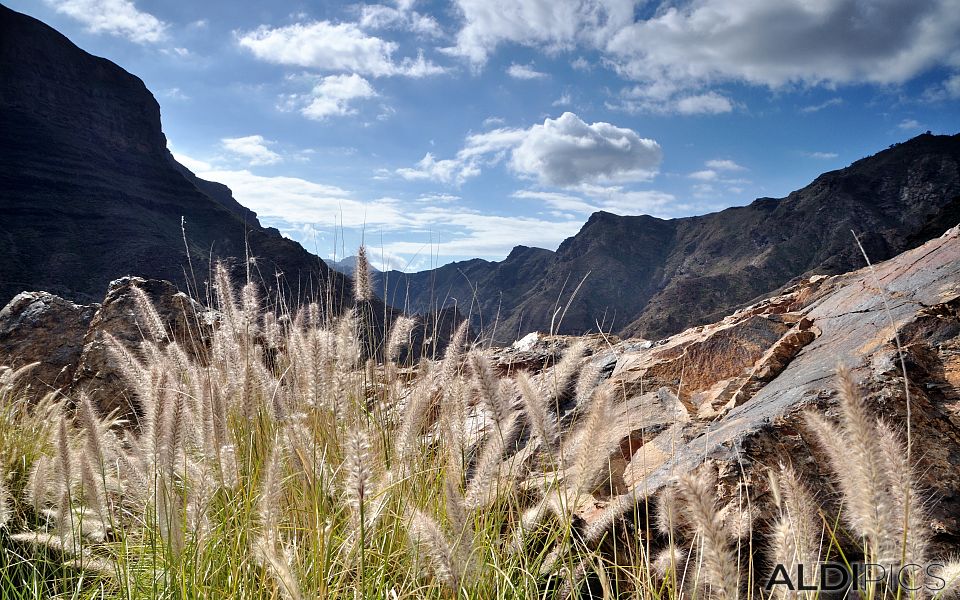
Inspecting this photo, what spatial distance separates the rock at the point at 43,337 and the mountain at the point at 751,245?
40186mm

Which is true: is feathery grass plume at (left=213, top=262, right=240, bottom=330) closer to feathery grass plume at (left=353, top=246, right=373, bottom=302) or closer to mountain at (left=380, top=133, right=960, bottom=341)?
feathery grass plume at (left=353, top=246, right=373, bottom=302)

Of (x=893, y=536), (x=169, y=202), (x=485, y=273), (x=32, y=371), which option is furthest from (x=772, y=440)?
(x=485, y=273)

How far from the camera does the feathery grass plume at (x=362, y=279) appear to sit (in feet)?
11.4

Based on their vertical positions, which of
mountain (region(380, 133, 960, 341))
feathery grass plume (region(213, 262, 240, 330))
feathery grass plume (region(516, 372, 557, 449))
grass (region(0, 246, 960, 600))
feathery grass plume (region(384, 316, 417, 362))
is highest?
mountain (region(380, 133, 960, 341))

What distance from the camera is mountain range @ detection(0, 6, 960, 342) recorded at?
2453 inches

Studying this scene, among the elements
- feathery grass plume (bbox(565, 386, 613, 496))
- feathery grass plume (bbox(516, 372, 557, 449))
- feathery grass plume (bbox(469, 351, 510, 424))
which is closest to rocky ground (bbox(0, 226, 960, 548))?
feathery grass plume (bbox(565, 386, 613, 496))

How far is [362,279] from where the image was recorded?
355 cm

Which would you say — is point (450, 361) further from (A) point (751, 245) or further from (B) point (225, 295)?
(A) point (751, 245)

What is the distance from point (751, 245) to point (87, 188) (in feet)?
417

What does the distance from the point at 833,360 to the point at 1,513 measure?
402 cm

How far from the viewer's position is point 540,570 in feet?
6.91

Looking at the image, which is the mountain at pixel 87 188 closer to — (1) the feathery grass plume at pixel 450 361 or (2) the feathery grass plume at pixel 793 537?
(1) the feathery grass plume at pixel 450 361

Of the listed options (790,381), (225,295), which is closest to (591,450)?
(790,381)

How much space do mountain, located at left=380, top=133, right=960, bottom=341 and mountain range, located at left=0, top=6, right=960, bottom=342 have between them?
373 millimetres
